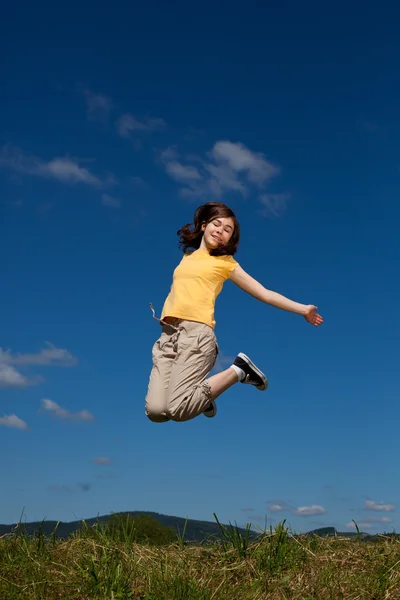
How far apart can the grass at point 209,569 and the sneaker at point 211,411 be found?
154 cm

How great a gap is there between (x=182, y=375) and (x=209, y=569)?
2126 millimetres

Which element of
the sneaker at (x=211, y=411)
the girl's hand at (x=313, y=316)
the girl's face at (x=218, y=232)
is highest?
the girl's face at (x=218, y=232)

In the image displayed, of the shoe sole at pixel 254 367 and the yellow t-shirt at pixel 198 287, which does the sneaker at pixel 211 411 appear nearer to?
the shoe sole at pixel 254 367

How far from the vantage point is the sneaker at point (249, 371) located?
8.47 metres

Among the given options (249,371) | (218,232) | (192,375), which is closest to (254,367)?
(249,371)

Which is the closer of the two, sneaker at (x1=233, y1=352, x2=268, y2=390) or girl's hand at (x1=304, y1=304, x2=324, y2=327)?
girl's hand at (x1=304, y1=304, x2=324, y2=327)

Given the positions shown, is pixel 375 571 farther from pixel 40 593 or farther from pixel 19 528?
pixel 19 528

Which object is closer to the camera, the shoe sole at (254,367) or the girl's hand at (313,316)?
the girl's hand at (313,316)

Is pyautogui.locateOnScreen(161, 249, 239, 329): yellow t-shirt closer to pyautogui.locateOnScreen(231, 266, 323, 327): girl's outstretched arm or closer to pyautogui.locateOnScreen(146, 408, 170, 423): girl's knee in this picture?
pyautogui.locateOnScreen(231, 266, 323, 327): girl's outstretched arm

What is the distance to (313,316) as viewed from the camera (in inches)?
320

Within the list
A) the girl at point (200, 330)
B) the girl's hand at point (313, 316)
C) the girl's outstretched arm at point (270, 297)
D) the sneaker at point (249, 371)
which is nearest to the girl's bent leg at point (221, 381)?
the girl at point (200, 330)

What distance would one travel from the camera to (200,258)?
28.1ft

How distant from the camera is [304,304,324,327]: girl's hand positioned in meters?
8.12

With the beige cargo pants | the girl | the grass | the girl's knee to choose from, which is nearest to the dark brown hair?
the girl
